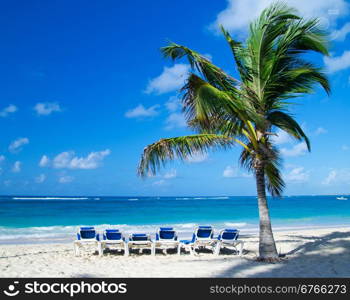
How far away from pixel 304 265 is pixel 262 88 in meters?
4.04

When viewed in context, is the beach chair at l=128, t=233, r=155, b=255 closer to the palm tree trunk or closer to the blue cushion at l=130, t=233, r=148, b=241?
the blue cushion at l=130, t=233, r=148, b=241

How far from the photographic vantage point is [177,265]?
7.84 metres

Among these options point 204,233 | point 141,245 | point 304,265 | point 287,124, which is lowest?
point 304,265

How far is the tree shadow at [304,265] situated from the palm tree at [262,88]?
522mm

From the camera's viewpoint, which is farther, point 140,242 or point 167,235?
point 167,235

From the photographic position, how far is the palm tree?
8.14 metres

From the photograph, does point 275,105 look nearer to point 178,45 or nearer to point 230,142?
point 230,142

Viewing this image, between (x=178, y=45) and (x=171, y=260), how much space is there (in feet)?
16.4

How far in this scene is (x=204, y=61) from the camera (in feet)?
26.2

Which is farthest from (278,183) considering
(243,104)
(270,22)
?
(270,22)

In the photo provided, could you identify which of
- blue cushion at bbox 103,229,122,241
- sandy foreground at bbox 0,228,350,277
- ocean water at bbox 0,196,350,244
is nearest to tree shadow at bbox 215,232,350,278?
sandy foreground at bbox 0,228,350,277

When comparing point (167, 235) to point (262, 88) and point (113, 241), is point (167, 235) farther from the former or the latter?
point (262, 88)

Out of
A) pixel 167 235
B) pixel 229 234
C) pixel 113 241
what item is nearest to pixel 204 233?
pixel 229 234

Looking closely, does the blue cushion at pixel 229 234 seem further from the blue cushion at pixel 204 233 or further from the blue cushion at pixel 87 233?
the blue cushion at pixel 87 233
